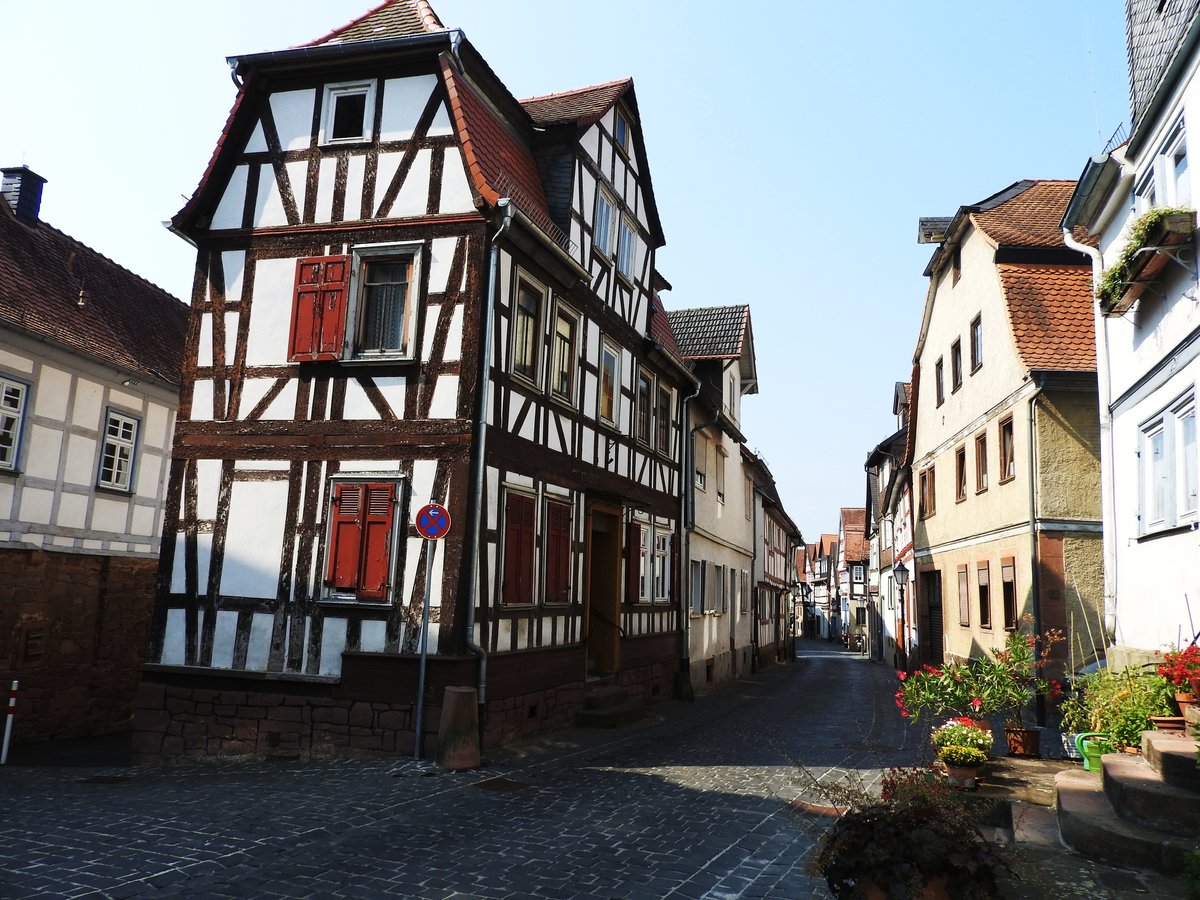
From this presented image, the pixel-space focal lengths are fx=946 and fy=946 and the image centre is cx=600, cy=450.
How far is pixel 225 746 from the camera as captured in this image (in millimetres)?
12359

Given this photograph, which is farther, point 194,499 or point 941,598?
point 941,598

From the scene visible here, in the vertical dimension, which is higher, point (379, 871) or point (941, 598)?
point (941, 598)

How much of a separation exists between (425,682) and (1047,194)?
17.3 meters

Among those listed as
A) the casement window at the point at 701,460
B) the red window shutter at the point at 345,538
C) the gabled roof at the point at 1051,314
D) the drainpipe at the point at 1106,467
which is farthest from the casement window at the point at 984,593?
the red window shutter at the point at 345,538

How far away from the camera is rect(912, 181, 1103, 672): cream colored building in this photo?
1597 cm

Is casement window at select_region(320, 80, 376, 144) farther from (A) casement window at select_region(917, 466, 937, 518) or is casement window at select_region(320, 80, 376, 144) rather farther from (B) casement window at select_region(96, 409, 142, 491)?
(A) casement window at select_region(917, 466, 937, 518)

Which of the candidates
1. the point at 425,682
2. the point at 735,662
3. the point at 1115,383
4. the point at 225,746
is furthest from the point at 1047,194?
the point at 225,746

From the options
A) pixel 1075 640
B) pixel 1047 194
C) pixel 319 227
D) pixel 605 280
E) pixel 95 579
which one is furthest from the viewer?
pixel 1047 194

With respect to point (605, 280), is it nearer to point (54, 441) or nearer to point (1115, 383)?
point (1115, 383)

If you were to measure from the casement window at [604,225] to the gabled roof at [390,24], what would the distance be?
3977 millimetres

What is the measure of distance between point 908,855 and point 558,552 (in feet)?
33.4

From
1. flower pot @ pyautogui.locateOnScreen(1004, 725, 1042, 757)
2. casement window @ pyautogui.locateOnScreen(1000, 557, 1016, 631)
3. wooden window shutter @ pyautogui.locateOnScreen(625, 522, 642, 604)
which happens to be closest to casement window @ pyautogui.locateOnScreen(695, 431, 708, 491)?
wooden window shutter @ pyautogui.locateOnScreen(625, 522, 642, 604)

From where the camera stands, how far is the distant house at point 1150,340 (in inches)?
387

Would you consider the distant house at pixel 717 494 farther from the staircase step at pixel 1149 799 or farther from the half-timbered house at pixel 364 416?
the staircase step at pixel 1149 799
